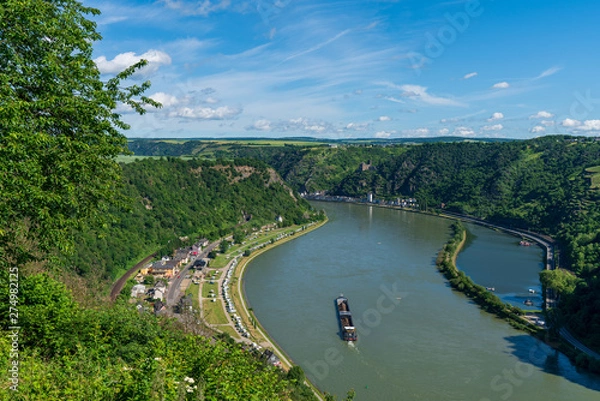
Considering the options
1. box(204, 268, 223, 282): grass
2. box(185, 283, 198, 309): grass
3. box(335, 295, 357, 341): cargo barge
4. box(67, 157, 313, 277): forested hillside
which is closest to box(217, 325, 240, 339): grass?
box(185, 283, 198, 309): grass

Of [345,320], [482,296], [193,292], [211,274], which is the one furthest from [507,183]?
[193,292]

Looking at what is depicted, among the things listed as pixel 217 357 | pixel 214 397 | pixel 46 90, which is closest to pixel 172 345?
pixel 217 357

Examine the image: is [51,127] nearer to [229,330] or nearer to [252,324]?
[229,330]

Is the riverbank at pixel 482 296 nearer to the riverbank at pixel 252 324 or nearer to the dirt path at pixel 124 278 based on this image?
the riverbank at pixel 252 324

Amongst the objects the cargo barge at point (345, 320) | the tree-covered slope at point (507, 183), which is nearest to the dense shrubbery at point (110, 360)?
the cargo barge at point (345, 320)

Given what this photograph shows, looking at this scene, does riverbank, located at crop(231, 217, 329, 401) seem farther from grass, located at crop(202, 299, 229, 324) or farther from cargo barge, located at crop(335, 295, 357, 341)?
cargo barge, located at crop(335, 295, 357, 341)

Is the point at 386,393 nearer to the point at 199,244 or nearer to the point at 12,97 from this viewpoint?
the point at 12,97
